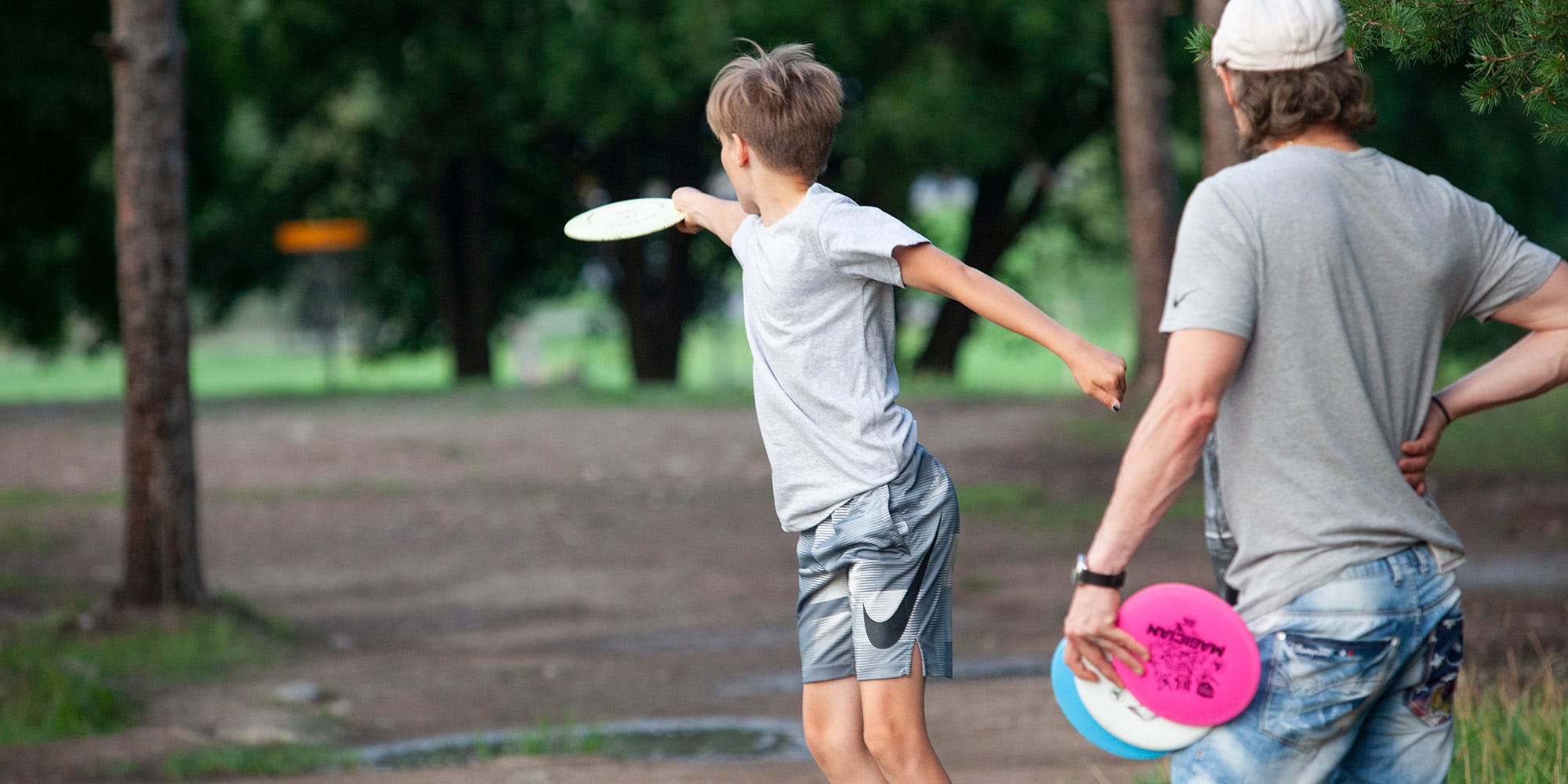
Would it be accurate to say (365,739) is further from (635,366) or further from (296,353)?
(296,353)

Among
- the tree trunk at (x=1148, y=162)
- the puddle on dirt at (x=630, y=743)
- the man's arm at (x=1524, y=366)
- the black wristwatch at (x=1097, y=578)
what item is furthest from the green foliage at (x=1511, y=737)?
the tree trunk at (x=1148, y=162)

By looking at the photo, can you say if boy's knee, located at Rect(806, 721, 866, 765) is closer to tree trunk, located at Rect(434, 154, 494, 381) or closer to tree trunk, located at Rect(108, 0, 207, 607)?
tree trunk, located at Rect(108, 0, 207, 607)

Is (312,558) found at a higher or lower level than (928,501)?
lower

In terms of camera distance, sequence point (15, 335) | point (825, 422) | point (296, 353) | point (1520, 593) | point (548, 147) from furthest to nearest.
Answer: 1. point (296, 353)
2. point (548, 147)
3. point (15, 335)
4. point (1520, 593)
5. point (825, 422)

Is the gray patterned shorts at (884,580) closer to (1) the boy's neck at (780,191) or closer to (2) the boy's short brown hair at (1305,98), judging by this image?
(1) the boy's neck at (780,191)

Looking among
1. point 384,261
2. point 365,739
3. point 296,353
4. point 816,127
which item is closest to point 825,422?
point 816,127

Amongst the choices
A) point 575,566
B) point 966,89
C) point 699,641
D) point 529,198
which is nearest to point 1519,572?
point 699,641

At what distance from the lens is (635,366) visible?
2539cm

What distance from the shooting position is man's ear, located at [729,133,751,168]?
321 cm

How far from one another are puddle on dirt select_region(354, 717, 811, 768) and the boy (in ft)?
8.63

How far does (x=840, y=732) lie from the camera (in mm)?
3170

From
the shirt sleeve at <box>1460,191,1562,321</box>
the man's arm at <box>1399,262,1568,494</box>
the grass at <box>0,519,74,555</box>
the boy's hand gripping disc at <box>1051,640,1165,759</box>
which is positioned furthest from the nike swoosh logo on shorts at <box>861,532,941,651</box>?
the grass at <box>0,519,74,555</box>

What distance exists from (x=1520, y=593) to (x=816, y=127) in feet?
19.7

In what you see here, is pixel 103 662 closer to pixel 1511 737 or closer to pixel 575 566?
pixel 575 566
